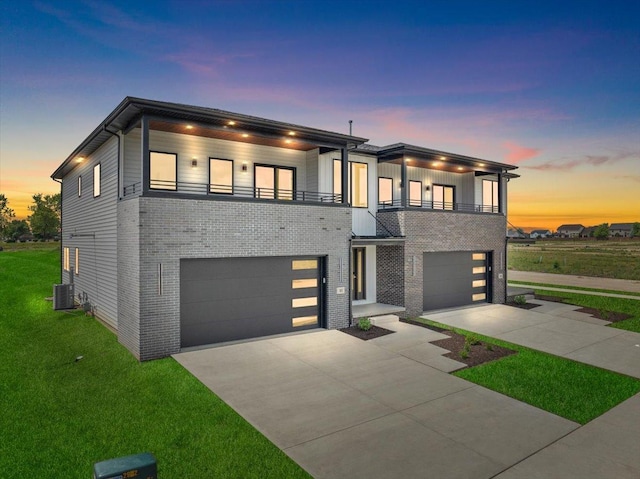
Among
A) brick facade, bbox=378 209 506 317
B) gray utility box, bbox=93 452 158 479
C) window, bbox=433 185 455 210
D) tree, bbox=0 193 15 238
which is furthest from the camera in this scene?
tree, bbox=0 193 15 238

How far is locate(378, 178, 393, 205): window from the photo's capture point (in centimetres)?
1811

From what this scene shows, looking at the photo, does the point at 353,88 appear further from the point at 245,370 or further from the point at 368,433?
the point at 368,433

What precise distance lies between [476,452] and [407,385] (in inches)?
114

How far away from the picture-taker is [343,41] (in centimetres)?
2008

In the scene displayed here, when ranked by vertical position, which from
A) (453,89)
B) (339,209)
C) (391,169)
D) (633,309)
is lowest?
(633,309)

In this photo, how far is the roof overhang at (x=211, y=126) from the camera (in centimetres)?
1091

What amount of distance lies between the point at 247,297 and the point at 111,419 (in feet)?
19.4

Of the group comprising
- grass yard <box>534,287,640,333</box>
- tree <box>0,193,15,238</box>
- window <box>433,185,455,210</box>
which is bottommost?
grass yard <box>534,287,640,333</box>

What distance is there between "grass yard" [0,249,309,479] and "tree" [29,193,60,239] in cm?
9798

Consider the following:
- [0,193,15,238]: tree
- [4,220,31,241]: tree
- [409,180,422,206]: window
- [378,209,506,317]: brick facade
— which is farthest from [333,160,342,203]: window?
[0,193,15,238]: tree

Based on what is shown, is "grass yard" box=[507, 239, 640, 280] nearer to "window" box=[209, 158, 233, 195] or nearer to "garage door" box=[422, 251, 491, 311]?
"garage door" box=[422, 251, 491, 311]

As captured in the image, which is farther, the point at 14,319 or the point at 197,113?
the point at 14,319

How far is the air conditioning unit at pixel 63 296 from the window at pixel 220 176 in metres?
9.38

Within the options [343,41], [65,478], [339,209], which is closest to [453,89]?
[343,41]
